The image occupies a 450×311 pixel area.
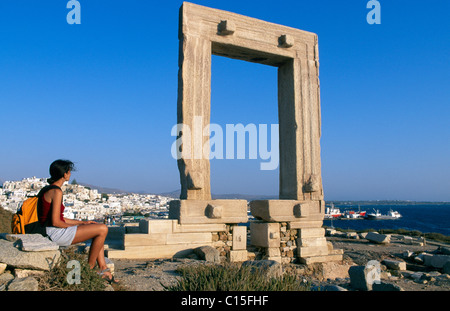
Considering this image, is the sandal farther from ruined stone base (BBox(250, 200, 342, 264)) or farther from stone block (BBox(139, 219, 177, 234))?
ruined stone base (BBox(250, 200, 342, 264))

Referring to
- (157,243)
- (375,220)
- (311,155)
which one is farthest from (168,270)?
(375,220)

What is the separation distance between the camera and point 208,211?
26.4 ft

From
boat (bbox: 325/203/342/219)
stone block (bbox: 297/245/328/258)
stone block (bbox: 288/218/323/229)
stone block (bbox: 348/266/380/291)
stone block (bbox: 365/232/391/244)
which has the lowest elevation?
boat (bbox: 325/203/342/219)

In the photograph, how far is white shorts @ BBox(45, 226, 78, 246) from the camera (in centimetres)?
449

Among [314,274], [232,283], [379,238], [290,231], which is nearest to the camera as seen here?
[232,283]

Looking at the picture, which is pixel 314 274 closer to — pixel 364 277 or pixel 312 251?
pixel 312 251

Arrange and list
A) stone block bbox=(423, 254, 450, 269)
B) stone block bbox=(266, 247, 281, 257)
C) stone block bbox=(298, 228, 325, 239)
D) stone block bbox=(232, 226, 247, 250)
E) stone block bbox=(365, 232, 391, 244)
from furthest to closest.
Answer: stone block bbox=(365, 232, 391, 244) → stone block bbox=(423, 254, 450, 269) → stone block bbox=(298, 228, 325, 239) → stone block bbox=(266, 247, 281, 257) → stone block bbox=(232, 226, 247, 250)

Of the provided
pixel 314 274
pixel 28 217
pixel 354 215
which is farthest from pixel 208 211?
pixel 354 215

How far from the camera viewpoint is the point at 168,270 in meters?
6.21

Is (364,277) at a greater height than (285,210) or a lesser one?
lesser

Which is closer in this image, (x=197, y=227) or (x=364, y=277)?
(x=364, y=277)

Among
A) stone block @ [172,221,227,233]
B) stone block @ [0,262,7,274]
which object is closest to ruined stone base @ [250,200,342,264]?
stone block @ [172,221,227,233]

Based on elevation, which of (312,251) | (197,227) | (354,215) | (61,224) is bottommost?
(354,215)

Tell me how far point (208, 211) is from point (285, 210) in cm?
194
